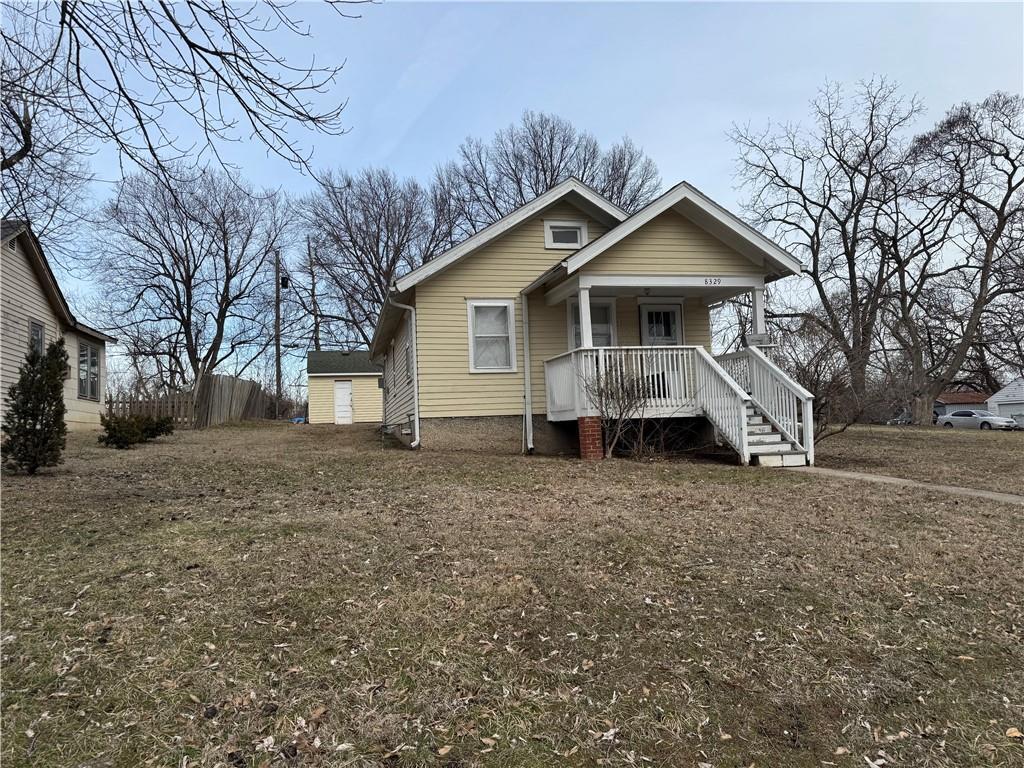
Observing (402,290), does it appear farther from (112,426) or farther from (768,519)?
(768,519)

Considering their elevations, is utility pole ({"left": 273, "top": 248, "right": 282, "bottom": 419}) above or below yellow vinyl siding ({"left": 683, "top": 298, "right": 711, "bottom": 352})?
above

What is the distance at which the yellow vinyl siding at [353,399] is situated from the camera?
30.4m

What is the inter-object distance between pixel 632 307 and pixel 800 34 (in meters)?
5.71

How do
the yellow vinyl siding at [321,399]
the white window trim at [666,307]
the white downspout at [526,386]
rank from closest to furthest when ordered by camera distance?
the white downspout at [526,386] → the white window trim at [666,307] → the yellow vinyl siding at [321,399]

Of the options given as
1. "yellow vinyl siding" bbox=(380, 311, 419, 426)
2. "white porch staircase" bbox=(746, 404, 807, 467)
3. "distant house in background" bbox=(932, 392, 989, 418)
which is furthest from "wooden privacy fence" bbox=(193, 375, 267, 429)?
"distant house in background" bbox=(932, 392, 989, 418)

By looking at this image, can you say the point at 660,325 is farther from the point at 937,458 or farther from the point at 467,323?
the point at 937,458

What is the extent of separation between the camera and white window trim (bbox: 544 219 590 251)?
13052mm

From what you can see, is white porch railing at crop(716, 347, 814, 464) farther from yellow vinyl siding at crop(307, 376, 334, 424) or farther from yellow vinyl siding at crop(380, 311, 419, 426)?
yellow vinyl siding at crop(307, 376, 334, 424)

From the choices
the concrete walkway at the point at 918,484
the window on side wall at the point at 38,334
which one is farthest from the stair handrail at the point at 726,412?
the window on side wall at the point at 38,334

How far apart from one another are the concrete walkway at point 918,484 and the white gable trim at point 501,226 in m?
5.85

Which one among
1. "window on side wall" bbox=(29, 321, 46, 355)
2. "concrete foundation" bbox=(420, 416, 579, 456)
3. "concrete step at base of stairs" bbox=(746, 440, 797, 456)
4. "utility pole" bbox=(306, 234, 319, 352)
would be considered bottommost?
"concrete step at base of stairs" bbox=(746, 440, 797, 456)

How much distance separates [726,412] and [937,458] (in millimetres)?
4559

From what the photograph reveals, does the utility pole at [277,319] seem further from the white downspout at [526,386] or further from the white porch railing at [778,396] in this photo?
the white porch railing at [778,396]

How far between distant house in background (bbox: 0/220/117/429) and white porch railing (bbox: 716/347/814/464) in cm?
1422
